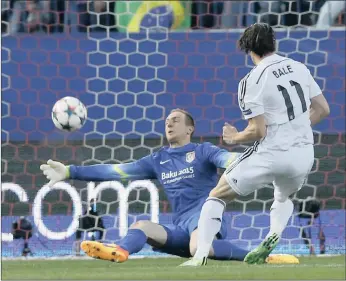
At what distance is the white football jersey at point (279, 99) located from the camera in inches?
292

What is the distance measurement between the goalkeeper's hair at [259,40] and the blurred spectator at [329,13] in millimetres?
4825

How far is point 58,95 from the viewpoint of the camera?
38.1ft

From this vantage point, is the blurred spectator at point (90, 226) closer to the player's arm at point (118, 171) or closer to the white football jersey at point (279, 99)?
the player's arm at point (118, 171)

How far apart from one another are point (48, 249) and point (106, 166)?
7.81 ft

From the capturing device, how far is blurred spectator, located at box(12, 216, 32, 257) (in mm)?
11133

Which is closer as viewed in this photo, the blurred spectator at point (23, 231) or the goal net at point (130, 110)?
the blurred spectator at point (23, 231)

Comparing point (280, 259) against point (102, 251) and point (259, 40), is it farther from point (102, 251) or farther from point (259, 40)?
point (259, 40)

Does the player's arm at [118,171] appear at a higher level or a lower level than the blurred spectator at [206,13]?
lower

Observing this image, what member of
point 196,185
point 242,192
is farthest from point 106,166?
point 242,192

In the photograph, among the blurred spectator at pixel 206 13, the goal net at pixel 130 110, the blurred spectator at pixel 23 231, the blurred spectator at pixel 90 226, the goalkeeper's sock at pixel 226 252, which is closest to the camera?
the goalkeeper's sock at pixel 226 252

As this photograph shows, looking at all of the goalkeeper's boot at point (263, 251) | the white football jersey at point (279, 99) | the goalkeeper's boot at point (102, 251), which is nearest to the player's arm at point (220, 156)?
the goalkeeper's boot at point (263, 251)

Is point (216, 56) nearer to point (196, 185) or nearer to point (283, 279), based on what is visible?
point (196, 185)

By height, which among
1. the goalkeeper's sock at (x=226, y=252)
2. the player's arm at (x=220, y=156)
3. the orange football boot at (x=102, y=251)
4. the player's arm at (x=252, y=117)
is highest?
the player's arm at (x=252, y=117)

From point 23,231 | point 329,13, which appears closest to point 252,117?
point 23,231
